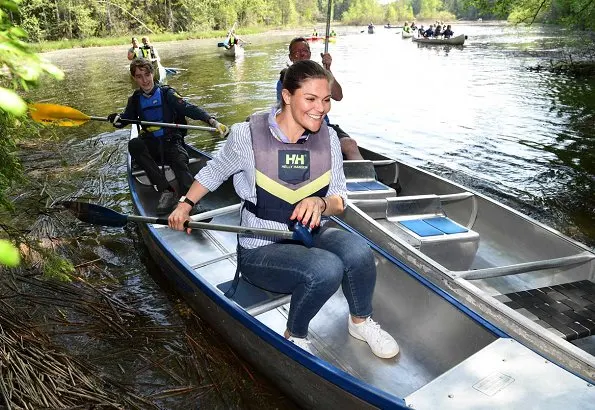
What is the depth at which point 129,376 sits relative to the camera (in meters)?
3.82

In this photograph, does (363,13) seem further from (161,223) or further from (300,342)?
(300,342)

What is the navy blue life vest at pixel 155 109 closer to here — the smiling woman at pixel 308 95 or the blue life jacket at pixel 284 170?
the blue life jacket at pixel 284 170

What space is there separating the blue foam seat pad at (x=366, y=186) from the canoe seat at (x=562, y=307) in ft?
6.65

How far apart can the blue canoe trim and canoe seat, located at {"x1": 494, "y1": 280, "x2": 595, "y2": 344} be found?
1584 millimetres

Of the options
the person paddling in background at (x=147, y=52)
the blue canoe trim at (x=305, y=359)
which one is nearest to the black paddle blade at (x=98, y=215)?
the blue canoe trim at (x=305, y=359)

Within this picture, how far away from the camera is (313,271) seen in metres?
2.80

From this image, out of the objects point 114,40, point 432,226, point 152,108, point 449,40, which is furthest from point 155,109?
point 114,40

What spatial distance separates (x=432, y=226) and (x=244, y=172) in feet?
7.97

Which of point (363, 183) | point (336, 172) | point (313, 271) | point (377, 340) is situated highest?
point (336, 172)

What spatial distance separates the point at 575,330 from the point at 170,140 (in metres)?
5.05

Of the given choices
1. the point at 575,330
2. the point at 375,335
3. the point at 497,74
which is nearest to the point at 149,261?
the point at 375,335

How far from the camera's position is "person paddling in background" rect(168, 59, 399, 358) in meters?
2.87

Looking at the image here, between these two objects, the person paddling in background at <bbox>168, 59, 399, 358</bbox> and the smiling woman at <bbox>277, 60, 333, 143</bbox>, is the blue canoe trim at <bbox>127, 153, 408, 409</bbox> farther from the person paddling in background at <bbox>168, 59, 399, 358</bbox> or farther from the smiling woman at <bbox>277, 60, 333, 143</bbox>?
the smiling woman at <bbox>277, 60, 333, 143</bbox>

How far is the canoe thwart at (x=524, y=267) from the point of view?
3.84 meters
